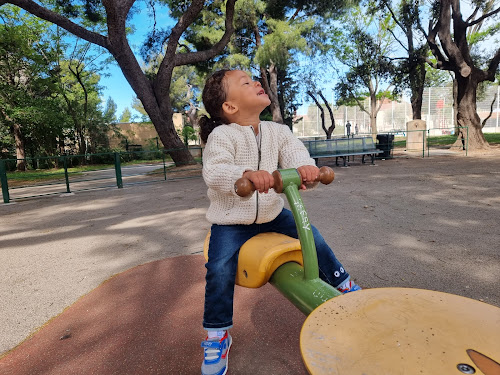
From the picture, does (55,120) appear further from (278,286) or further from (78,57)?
(278,286)

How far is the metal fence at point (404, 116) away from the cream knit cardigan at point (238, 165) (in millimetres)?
31647

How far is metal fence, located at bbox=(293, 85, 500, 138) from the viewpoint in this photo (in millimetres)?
34812

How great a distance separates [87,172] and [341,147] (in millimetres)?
11432

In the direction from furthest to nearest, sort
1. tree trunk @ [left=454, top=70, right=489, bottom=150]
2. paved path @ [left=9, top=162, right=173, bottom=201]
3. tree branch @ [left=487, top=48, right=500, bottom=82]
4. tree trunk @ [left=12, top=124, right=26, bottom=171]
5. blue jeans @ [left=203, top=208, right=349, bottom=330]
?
tree trunk @ [left=12, top=124, right=26, bottom=171] → tree trunk @ [left=454, top=70, right=489, bottom=150] → tree branch @ [left=487, top=48, right=500, bottom=82] → paved path @ [left=9, top=162, right=173, bottom=201] → blue jeans @ [left=203, top=208, right=349, bottom=330]

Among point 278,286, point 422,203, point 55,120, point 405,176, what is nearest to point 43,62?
point 55,120

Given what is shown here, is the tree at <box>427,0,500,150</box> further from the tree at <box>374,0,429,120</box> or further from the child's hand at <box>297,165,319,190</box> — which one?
the child's hand at <box>297,165,319,190</box>

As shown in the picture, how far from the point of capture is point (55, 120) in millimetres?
16422

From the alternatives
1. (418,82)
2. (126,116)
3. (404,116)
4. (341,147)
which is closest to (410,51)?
(418,82)

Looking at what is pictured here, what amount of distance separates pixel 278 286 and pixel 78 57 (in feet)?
71.2

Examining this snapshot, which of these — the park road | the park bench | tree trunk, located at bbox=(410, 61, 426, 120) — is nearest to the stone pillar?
tree trunk, located at bbox=(410, 61, 426, 120)

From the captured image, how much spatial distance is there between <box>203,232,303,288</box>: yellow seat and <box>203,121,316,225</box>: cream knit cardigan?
13 cm

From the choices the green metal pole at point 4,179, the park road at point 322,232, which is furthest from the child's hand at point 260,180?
the green metal pole at point 4,179

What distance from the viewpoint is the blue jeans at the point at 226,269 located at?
1.39 metres

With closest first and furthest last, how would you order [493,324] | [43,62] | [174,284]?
[493,324]
[174,284]
[43,62]
